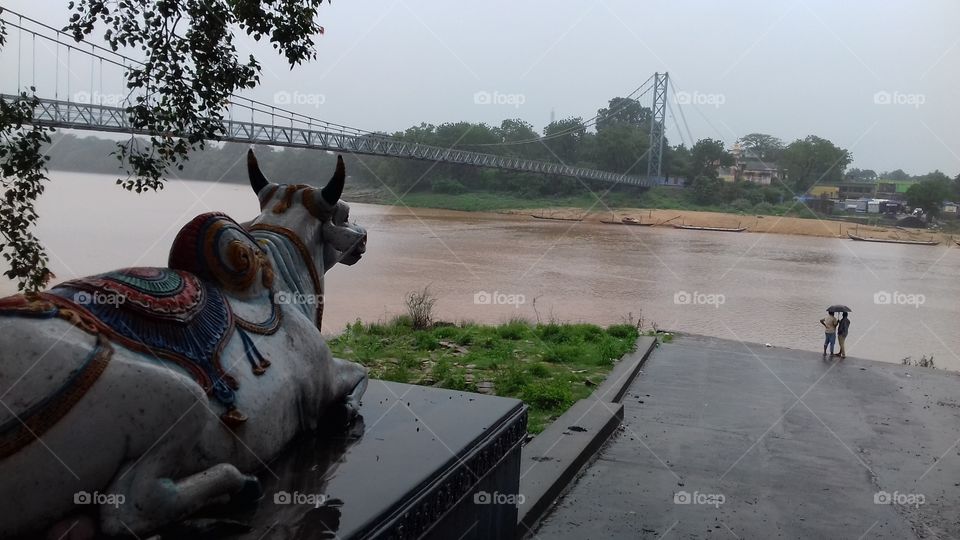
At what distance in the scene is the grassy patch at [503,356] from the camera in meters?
6.77

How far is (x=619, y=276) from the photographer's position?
24516 mm

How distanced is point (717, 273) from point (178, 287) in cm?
2664

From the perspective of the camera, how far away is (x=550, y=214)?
164 feet

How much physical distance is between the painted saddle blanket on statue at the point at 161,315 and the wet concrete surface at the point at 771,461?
2521 millimetres

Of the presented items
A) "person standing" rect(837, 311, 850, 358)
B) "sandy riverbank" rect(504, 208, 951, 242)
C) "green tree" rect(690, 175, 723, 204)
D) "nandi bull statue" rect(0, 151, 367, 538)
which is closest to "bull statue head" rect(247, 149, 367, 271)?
"nandi bull statue" rect(0, 151, 367, 538)

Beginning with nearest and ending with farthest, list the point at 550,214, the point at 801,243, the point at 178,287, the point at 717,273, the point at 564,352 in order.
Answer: the point at 178,287, the point at 564,352, the point at 717,273, the point at 801,243, the point at 550,214

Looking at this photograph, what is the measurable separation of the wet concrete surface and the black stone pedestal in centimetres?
102

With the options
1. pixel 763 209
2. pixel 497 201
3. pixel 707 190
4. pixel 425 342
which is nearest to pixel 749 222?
pixel 763 209

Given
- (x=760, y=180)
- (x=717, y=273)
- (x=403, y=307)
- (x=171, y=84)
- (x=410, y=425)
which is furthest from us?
(x=760, y=180)

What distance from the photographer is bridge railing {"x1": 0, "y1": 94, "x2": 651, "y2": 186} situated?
14.7 m

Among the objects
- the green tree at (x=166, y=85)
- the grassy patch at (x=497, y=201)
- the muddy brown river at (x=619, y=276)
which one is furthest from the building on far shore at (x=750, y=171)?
the green tree at (x=166, y=85)

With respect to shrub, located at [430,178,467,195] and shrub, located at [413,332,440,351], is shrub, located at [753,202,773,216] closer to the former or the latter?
shrub, located at [430,178,467,195]

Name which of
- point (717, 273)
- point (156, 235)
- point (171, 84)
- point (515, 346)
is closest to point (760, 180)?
point (717, 273)

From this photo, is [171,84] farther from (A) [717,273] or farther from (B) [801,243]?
(B) [801,243]
